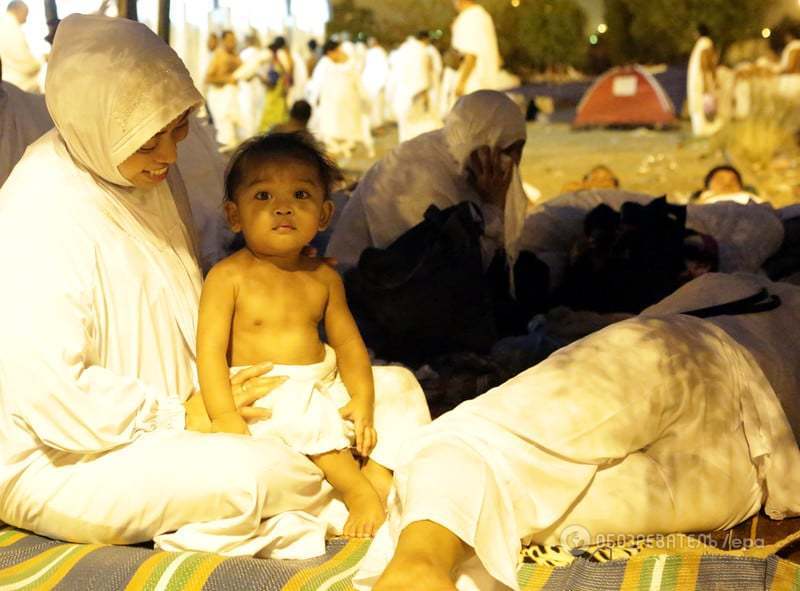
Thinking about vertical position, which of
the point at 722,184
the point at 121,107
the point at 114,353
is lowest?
the point at 722,184

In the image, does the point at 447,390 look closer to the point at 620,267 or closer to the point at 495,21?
the point at 620,267

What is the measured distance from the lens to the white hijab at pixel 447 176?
16.4ft

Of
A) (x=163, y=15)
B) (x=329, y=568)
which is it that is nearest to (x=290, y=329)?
(x=329, y=568)

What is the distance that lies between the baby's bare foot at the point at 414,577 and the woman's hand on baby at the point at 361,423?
75 centimetres

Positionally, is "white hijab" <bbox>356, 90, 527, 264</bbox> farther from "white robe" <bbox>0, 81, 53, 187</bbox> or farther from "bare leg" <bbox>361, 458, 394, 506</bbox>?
"bare leg" <bbox>361, 458, 394, 506</bbox>

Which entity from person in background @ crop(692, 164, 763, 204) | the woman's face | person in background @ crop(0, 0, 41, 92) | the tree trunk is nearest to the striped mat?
the woman's face

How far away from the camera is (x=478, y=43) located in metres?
13.2

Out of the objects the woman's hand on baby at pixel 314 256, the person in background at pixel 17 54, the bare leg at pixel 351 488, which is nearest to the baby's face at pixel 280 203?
the woman's hand on baby at pixel 314 256

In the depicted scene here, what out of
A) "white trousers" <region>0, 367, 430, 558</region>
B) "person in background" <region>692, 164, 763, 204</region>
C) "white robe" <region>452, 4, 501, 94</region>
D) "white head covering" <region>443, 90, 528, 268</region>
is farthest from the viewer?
"white robe" <region>452, 4, 501, 94</region>

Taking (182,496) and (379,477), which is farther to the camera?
(379,477)

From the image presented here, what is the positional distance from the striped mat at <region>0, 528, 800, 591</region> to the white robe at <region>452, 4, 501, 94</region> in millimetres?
10941

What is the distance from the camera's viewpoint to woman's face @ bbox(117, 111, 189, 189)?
299 centimetres

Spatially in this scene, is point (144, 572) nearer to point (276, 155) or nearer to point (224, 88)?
point (276, 155)

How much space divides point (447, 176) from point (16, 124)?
68.8 inches
